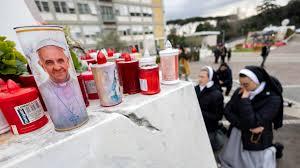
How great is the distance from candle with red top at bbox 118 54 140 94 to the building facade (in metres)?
12.1

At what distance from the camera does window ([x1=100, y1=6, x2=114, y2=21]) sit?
15.8m

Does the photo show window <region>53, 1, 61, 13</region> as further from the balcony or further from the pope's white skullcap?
the pope's white skullcap

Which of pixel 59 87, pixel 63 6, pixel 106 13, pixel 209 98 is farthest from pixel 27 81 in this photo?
pixel 106 13

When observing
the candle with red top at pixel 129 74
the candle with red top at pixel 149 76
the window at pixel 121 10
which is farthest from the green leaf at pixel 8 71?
the window at pixel 121 10

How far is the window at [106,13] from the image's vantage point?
51.7 ft

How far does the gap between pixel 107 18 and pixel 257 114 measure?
55.2ft

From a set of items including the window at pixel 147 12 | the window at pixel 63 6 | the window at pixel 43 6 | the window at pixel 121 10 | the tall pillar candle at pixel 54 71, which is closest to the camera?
the tall pillar candle at pixel 54 71

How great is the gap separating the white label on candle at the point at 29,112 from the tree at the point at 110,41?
1454cm

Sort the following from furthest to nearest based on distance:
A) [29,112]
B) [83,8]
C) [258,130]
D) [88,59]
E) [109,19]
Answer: [109,19] < [83,8] < [258,130] < [88,59] < [29,112]

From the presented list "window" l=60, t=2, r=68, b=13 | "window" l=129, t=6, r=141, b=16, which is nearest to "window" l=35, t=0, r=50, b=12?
"window" l=60, t=2, r=68, b=13

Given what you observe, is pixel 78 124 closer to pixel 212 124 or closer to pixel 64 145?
pixel 64 145

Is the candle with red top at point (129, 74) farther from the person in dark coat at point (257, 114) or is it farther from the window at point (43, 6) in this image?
the window at point (43, 6)

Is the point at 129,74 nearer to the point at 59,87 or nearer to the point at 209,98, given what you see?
the point at 59,87

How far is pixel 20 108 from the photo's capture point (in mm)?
587
